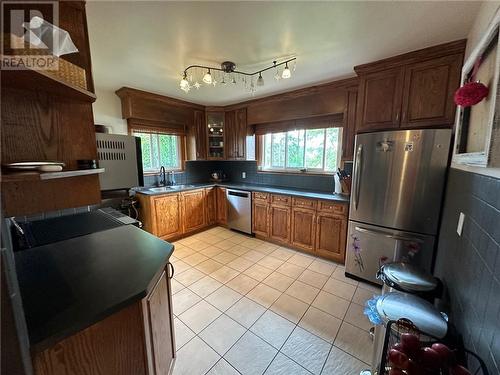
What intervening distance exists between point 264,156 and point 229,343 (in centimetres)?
303

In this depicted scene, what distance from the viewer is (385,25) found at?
159cm

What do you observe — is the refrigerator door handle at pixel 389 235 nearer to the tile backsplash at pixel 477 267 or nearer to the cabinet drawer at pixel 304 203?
the tile backsplash at pixel 477 267

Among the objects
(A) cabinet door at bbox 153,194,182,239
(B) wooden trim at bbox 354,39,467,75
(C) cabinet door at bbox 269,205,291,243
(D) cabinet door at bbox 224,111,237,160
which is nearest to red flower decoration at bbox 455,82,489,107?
(B) wooden trim at bbox 354,39,467,75

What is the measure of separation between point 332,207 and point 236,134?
2279 millimetres

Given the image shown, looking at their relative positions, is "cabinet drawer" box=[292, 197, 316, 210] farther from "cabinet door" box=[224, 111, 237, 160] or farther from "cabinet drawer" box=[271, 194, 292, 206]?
"cabinet door" box=[224, 111, 237, 160]

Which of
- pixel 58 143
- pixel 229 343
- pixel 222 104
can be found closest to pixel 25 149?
pixel 58 143

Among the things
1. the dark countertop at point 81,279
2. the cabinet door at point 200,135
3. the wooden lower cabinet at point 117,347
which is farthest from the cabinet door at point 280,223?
the wooden lower cabinet at point 117,347

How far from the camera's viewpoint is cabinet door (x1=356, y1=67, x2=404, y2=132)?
6.99 ft

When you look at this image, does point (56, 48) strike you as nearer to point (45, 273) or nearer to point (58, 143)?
point (58, 143)

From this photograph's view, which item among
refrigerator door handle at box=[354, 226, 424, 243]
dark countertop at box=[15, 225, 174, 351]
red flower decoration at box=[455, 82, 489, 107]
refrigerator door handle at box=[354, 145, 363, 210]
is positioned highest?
red flower decoration at box=[455, 82, 489, 107]

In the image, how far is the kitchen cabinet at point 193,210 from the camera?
11.9 ft

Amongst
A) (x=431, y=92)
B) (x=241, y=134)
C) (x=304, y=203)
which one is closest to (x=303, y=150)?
(x=304, y=203)

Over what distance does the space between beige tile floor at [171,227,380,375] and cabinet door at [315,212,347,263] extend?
0.14 m

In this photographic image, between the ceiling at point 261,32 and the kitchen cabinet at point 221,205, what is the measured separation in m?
2.16
